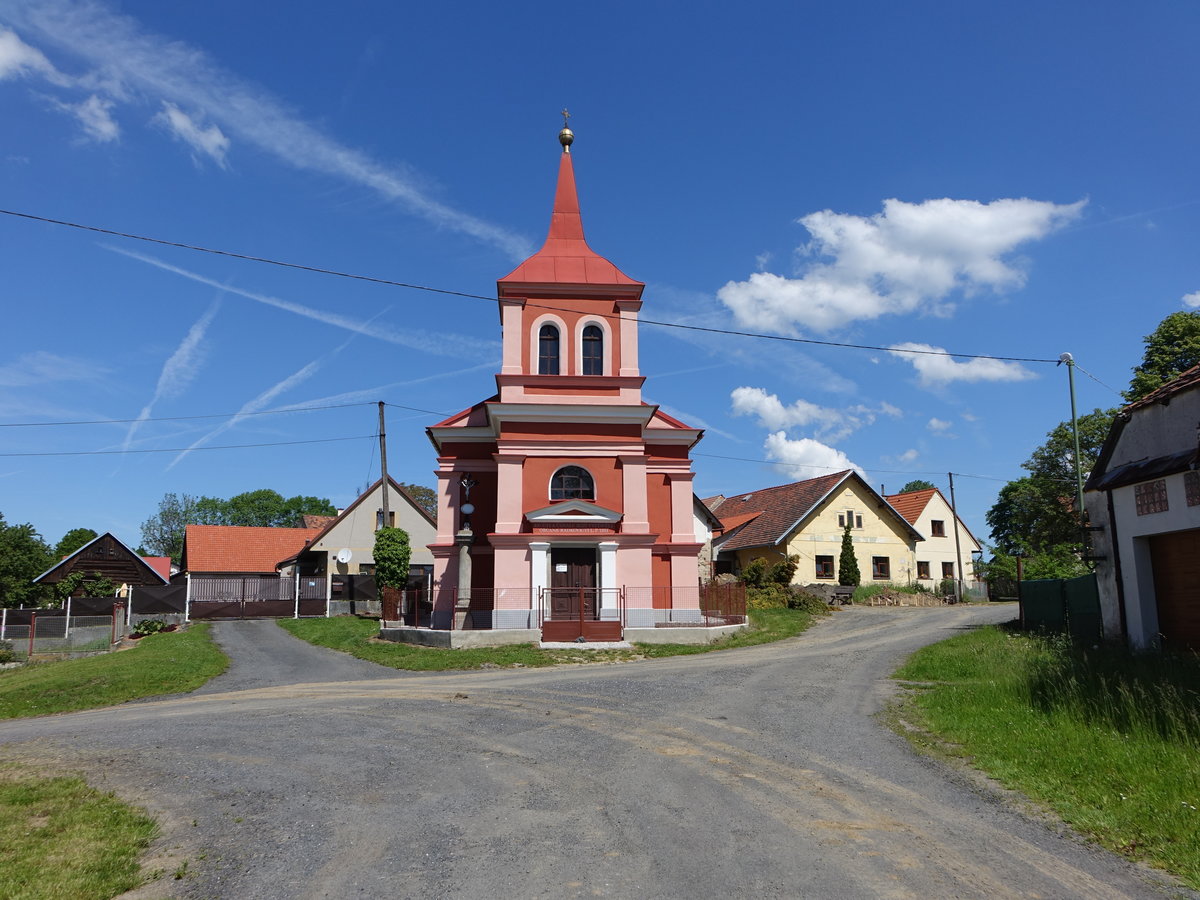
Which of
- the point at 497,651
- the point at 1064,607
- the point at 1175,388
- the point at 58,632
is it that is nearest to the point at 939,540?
the point at 1064,607

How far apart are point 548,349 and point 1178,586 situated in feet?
60.2

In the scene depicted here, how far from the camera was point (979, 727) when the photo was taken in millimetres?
10656

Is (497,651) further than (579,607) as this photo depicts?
No

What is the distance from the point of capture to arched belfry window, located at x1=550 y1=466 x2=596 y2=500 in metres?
25.6

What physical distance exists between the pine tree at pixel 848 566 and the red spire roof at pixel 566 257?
64.8 ft

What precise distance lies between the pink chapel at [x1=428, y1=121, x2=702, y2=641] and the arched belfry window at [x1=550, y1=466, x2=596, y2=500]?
0.03 m

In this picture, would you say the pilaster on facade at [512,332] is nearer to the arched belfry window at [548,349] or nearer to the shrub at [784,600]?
the arched belfry window at [548,349]

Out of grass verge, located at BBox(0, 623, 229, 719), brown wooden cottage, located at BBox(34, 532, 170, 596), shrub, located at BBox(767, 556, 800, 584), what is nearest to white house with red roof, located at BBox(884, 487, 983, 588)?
shrub, located at BBox(767, 556, 800, 584)

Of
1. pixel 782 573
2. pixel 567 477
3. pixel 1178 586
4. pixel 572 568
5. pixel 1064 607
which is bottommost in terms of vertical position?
pixel 1064 607

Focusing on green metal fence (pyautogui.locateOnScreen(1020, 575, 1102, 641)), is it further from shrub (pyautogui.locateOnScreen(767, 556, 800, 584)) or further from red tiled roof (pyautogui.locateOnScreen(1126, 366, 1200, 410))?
shrub (pyautogui.locateOnScreen(767, 556, 800, 584))

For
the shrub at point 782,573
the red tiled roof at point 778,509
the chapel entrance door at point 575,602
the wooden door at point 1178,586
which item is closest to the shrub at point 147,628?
the chapel entrance door at point 575,602

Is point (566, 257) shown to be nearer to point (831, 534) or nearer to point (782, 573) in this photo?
point (782, 573)

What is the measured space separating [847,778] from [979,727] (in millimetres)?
3066

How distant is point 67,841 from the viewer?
21.6 feet
